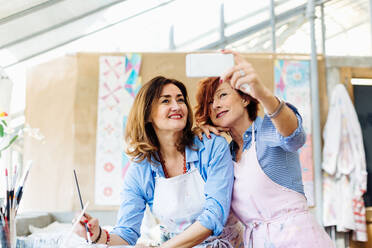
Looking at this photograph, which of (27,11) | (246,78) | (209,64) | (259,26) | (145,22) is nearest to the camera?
(246,78)

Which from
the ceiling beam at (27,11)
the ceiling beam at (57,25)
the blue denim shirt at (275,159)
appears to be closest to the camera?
the blue denim shirt at (275,159)

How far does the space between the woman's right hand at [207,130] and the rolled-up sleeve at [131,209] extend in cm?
26

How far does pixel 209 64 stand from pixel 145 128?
1.59 ft

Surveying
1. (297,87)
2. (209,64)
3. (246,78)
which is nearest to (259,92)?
(246,78)

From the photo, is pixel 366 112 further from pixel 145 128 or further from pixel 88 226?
pixel 88 226

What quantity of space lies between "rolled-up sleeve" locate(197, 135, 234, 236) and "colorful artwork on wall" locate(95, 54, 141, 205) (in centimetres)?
206

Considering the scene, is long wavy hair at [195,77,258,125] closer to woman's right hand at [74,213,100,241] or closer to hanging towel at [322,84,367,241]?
woman's right hand at [74,213,100,241]

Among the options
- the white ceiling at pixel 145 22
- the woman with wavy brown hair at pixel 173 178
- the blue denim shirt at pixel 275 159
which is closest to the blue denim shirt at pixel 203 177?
the woman with wavy brown hair at pixel 173 178

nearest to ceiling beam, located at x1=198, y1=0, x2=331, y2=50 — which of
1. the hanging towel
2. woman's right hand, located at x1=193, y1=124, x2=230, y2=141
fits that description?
the hanging towel

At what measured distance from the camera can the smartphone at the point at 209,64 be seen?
111 centimetres

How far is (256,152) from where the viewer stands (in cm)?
128

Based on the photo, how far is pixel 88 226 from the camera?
1098 mm

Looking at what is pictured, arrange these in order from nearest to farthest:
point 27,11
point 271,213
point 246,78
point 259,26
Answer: point 246,78 < point 271,213 < point 27,11 < point 259,26

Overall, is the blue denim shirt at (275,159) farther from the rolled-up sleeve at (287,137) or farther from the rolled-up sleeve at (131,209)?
the rolled-up sleeve at (131,209)
